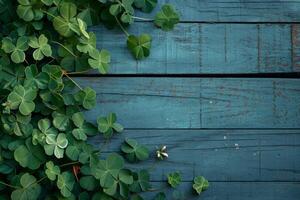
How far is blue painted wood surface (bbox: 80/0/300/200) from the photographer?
2.14 m

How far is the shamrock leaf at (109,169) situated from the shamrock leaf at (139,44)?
295 millimetres

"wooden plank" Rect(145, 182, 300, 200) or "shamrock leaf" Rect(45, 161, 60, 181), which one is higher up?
"shamrock leaf" Rect(45, 161, 60, 181)

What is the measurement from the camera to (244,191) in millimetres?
2146

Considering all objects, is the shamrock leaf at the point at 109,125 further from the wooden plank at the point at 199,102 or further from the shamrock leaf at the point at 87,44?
the shamrock leaf at the point at 87,44

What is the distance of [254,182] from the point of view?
2148 mm

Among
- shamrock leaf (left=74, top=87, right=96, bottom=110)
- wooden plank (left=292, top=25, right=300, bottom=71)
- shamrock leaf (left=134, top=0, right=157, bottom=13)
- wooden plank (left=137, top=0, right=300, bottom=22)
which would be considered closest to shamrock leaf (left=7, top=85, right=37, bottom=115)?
shamrock leaf (left=74, top=87, right=96, bottom=110)

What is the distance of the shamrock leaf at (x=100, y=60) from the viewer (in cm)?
207

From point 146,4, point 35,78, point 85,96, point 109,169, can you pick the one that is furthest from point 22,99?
point 146,4

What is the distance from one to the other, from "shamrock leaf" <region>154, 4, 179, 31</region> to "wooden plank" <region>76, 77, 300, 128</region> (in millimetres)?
151

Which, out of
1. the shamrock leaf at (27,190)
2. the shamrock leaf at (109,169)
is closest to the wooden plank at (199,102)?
the shamrock leaf at (109,169)

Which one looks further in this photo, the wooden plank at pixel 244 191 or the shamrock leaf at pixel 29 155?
the wooden plank at pixel 244 191

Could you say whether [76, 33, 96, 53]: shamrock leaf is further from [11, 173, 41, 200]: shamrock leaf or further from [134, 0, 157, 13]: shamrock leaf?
[11, 173, 41, 200]: shamrock leaf

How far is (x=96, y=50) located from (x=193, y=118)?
13.3 inches

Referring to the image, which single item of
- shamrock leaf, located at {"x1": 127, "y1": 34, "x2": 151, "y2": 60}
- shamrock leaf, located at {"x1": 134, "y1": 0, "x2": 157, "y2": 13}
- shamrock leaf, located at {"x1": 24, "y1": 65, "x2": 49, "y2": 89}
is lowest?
Answer: shamrock leaf, located at {"x1": 24, "y1": 65, "x2": 49, "y2": 89}
